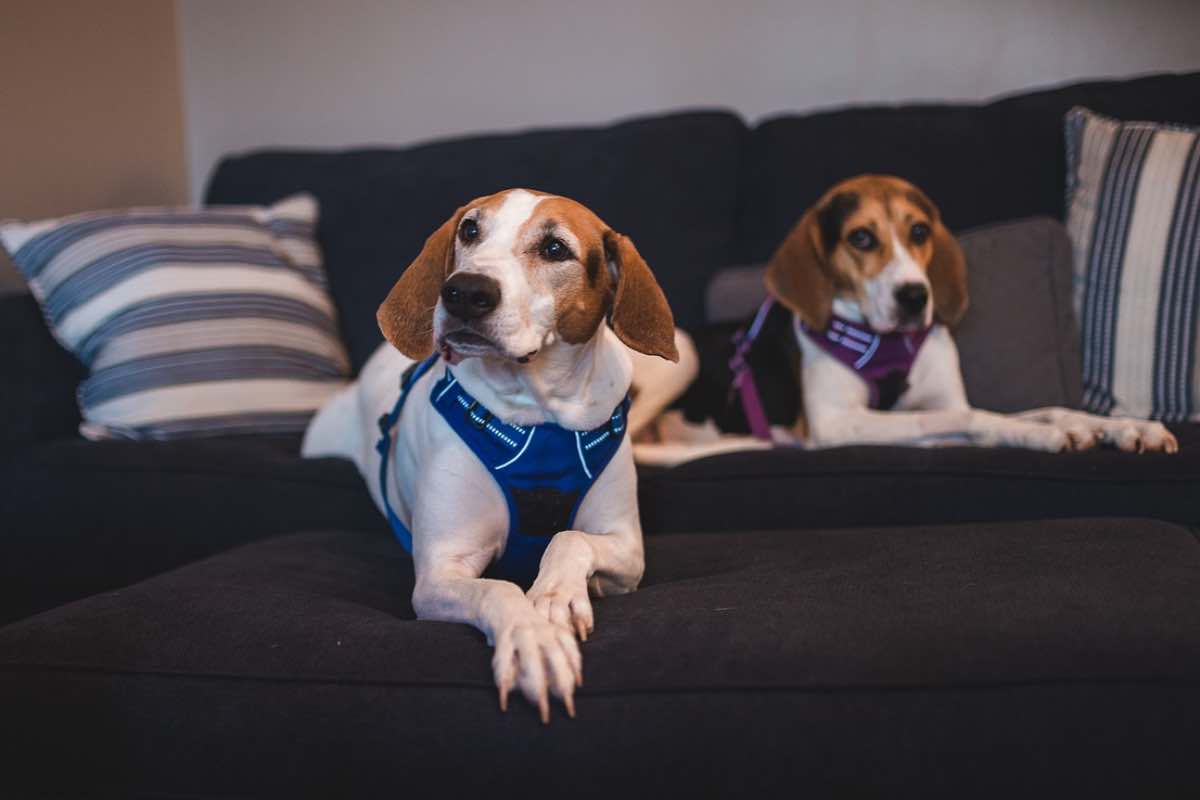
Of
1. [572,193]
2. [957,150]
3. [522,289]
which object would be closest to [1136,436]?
[957,150]

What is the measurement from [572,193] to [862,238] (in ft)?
3.21

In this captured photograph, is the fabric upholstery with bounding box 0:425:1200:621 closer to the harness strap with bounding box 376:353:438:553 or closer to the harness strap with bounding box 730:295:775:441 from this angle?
the harness strap with bounding box 376:353:438:553

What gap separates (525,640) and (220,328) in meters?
1.85

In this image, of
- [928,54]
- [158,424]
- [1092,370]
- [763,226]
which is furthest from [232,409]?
[928,54]

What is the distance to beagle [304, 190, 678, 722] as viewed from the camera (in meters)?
1.65

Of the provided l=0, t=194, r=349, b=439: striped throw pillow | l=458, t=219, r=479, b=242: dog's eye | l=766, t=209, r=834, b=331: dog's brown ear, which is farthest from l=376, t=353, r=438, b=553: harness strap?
l=766, t=209, r=834, b=331: dog's brown ear

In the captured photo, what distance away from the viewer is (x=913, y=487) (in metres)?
2.21

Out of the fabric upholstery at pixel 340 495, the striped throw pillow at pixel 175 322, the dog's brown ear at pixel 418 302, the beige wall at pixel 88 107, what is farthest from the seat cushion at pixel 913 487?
the beige wall at pixel 88 107

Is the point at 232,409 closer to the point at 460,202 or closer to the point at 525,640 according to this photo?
the point at 460,202

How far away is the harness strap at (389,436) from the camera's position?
7.02 ft

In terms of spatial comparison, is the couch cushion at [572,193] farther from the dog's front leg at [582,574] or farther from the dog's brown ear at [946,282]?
the dog's front leg at [582,574]

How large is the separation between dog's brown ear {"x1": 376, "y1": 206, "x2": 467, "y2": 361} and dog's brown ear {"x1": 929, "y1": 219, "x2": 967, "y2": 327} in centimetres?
133

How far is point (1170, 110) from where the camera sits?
9.76ft

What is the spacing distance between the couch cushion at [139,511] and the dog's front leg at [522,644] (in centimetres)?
92
